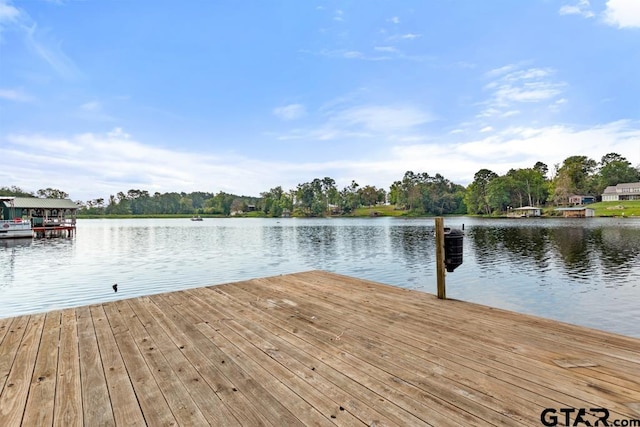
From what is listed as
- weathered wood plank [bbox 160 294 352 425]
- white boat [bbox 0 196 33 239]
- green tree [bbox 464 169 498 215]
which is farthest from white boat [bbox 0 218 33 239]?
green tree [bbox 464 169 498 215]

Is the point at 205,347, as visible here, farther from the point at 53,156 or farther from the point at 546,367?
the point at 53,156

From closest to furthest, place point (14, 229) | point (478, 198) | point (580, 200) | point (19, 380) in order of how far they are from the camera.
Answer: point (19, 380) < point (14, 229) < point (580, 200) < point (478, 198)

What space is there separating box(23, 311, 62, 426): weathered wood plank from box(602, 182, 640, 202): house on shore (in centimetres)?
9038

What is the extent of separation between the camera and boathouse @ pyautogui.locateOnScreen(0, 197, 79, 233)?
1228 inches

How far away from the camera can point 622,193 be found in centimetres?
6419

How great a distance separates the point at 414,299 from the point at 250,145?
55785 mm

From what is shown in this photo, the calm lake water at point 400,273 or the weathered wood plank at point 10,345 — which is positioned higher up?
the weathered wood plank at point 10,345

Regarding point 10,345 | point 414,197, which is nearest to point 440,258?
point 10,345

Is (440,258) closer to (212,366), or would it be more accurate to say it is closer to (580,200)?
(212,366)

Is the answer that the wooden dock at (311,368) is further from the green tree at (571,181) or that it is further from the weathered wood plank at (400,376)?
the green tree at (571,181)

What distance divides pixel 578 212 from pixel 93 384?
72605 mm

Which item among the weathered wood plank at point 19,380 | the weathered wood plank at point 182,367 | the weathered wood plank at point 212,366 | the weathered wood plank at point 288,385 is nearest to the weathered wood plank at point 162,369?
the weathered wood plank at point 182,367

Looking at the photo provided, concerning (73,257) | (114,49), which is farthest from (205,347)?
(114,49)

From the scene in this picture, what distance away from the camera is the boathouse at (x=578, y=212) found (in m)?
53.9
